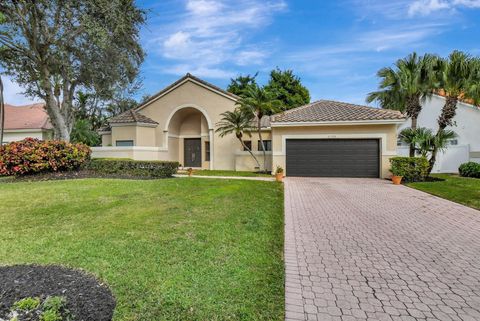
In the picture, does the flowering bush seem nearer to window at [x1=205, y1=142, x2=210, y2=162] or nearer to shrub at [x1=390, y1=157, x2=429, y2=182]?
window at [x1=205, y1=142, x2=210, y2=162]

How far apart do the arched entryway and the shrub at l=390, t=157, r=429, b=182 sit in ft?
44.0

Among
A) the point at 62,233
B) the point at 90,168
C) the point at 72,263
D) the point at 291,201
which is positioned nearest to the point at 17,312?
the point at 72,263

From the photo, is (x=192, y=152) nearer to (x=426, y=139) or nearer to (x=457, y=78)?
(x=426, y=139)

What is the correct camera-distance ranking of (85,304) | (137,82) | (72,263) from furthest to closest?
(137,82), (72,263), (85,304)

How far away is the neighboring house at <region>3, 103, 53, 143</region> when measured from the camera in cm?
2788

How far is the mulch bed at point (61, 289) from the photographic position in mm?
2888

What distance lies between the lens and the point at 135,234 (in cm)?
534

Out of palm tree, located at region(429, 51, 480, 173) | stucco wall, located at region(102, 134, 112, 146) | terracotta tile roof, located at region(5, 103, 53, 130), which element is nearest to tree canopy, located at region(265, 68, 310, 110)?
stucco wall, located at region(102, 134, 112, 146)

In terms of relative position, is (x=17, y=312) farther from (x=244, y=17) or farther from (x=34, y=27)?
(x=34, y=27)

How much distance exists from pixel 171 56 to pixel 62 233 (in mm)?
16044

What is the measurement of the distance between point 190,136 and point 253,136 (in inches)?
240

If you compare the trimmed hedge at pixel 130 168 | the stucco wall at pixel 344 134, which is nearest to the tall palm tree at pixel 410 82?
the stucco wall at pixel 344 134

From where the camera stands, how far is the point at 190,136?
79.3 ft

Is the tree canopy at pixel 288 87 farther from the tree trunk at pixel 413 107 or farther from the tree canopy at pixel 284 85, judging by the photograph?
the tree trunk at pixel 413 107
